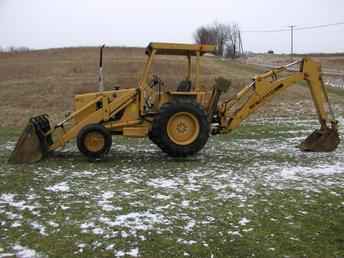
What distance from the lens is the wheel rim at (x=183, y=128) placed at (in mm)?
10109

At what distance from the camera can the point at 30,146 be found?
984 cm

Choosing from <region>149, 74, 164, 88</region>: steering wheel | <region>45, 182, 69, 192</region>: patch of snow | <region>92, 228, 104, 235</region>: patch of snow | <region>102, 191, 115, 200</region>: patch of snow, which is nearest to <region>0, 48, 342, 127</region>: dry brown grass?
<region>149, 74, 164, 88</region>: steering wheel

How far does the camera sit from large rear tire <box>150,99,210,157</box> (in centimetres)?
1000

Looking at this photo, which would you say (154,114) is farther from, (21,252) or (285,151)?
(21,252)

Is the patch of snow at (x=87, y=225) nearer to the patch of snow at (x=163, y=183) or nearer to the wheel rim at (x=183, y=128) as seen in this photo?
the patch of snow at (x=163, y=183)

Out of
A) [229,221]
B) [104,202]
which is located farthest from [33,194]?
[229,221]

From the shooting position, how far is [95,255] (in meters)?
5.08

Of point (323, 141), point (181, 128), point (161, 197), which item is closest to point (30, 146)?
point (181, 128)

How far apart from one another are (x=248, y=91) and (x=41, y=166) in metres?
4.91

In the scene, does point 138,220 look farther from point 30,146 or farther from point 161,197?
point 30,146

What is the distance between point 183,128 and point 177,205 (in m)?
3.62

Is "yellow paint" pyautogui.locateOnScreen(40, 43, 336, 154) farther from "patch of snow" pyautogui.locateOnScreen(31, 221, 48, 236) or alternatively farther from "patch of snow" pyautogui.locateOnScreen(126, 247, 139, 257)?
"patch of snow" pyautogui.locateOnScreen(126, 247, 139, 257)

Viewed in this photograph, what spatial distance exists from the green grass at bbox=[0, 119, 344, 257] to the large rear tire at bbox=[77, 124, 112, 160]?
0.90 ft

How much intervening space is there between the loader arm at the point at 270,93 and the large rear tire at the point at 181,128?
2.57 ft
